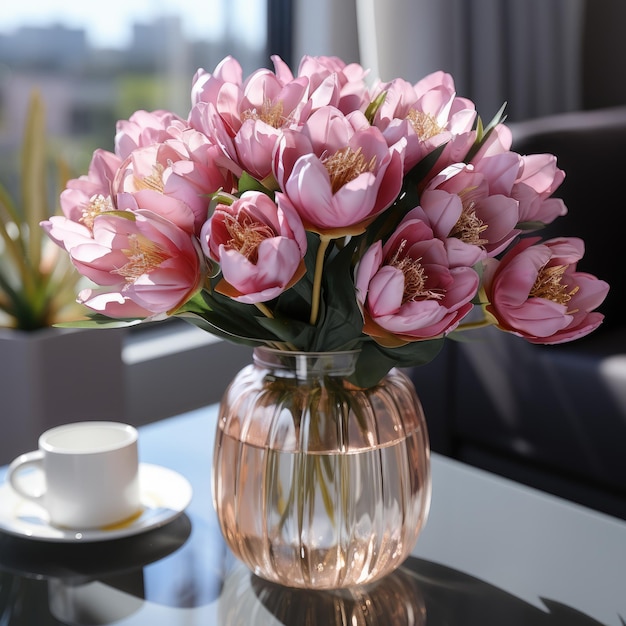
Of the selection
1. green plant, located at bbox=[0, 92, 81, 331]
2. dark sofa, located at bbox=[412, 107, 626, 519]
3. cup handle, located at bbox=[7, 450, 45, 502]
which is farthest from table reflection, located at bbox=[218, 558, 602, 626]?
green plant, located at bbox=[0, 92, 81, 331]

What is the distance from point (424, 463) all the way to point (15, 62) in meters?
1.67

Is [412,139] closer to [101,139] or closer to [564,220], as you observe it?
[564,220]

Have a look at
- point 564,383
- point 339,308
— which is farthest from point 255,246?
point 564,383

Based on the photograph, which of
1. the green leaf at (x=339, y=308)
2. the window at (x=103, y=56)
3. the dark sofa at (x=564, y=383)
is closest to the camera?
the green leaf at (x=339, y=308)

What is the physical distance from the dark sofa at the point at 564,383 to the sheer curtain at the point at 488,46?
499 mm

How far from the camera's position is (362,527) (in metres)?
0.72

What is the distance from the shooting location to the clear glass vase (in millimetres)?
709

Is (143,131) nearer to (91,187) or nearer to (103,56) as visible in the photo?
(91,187)

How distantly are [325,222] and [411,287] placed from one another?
3.0 inches

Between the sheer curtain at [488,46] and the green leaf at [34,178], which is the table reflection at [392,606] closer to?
the green leaf at [34,178]

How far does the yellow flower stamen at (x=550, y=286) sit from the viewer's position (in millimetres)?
660

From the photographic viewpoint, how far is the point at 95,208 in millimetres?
669

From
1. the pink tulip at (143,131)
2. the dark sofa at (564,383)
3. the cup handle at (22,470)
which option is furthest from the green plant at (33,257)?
the pink tulip at (143,131)

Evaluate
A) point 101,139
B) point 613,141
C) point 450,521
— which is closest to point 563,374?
point 613,141
